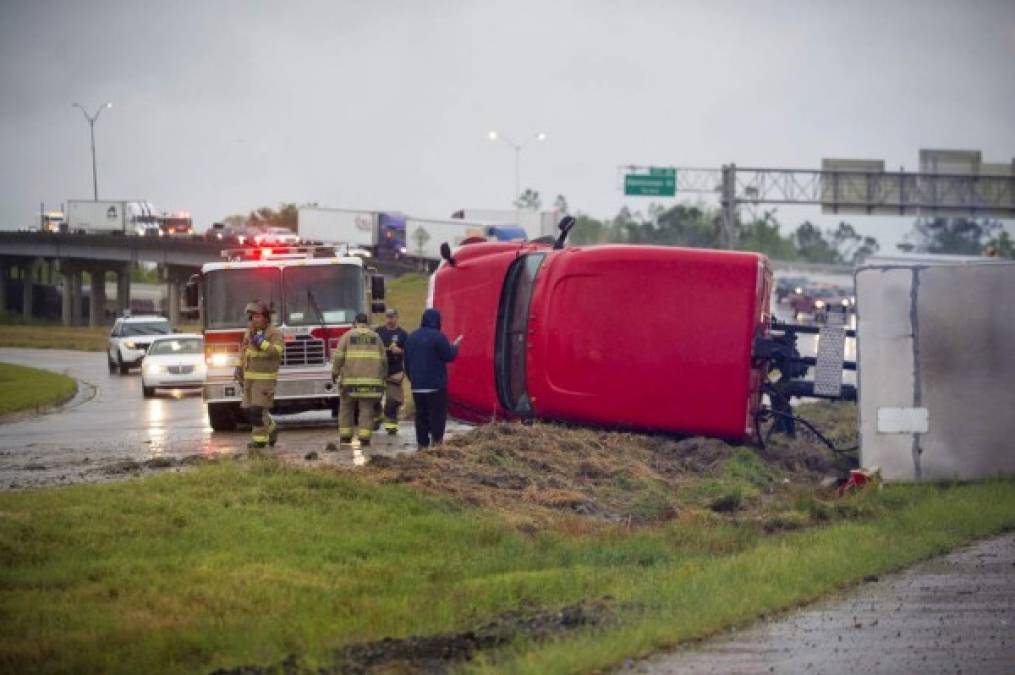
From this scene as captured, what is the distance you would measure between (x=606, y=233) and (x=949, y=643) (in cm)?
17113

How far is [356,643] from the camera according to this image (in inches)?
384

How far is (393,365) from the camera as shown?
25.1 m

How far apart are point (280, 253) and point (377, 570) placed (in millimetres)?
14851

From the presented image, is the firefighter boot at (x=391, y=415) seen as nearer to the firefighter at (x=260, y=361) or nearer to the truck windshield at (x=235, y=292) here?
the truck windshield at (x=235, y=292)

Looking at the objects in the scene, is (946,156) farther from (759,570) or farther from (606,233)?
(606,233)

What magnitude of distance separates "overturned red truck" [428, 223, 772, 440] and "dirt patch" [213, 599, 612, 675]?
9.07 metres

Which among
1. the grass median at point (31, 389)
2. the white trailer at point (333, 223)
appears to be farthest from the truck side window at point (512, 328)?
the white trailer at point (333, 223)

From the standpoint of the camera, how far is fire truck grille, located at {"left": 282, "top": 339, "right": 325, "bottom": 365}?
25.8 meters

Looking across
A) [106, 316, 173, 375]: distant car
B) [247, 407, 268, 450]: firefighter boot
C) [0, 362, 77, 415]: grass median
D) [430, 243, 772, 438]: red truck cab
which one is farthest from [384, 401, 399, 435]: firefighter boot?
[106, 316, 173, 375]: distant car

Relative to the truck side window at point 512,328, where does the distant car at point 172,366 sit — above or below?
below

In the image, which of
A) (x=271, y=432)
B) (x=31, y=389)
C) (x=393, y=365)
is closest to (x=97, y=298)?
(x=31, y=389)

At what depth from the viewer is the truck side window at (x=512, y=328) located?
845 inches

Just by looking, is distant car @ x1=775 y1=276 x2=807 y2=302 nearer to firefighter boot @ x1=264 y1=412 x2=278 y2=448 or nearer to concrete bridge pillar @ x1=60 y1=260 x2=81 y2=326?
concrete bridge pillar @ x1=60 y1=260 x2=81 y2=326

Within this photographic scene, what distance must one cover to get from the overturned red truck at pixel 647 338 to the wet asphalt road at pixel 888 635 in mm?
7061
